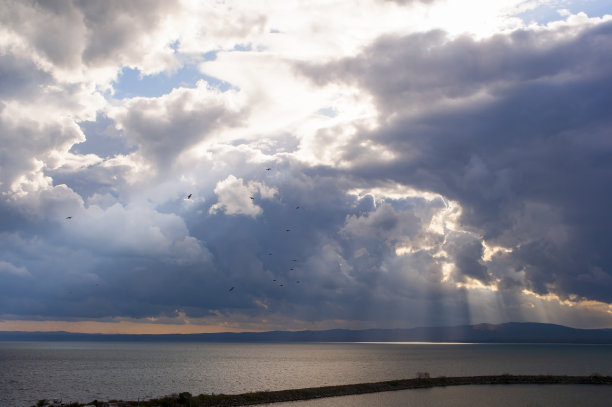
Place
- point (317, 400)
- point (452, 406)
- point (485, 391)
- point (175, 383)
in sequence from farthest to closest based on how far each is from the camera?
point (175, 383), point (485, 391), point (317, 400), point (452, 406)

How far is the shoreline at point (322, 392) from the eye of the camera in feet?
218

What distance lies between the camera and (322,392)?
275ft

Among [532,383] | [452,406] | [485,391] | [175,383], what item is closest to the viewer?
[452,406]

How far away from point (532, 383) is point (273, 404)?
60469 mm

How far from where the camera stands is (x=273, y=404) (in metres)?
72.0

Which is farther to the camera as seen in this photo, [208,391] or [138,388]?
[138,388]

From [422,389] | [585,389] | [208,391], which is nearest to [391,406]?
[422,389]

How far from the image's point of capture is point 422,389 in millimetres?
91562

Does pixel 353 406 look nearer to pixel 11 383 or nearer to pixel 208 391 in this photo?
pixel 208 391

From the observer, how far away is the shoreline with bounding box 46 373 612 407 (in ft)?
218

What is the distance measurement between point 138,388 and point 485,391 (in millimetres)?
68717

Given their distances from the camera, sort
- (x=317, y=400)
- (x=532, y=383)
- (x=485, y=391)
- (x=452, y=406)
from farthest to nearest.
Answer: (x=532, y=383), (x=485, y=391), (x=317, y=400), (x=452, y=406)

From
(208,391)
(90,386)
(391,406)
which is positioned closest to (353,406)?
(391,406)

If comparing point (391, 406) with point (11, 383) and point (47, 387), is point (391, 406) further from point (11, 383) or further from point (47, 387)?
point (11, 383)
